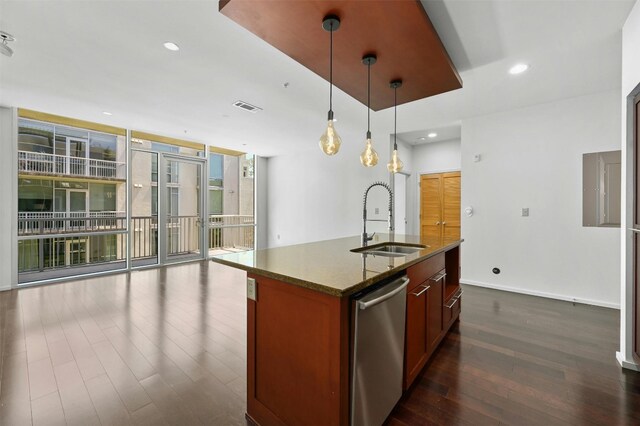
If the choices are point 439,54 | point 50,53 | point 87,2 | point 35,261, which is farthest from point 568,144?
point 35,261

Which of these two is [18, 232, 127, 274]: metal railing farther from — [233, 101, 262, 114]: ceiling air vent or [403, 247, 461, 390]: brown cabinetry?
[403, 247, 461, 390]: brown cabinetry

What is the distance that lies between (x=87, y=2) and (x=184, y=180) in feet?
15.0

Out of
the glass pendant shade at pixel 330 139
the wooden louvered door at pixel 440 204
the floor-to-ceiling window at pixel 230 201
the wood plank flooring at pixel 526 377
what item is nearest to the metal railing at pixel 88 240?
the floor-to-ceiling window at pixel 230 201

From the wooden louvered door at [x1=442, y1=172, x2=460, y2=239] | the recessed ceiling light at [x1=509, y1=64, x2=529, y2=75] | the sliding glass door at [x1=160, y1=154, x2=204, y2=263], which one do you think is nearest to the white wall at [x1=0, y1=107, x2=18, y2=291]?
the sliding glass door at [x1=160, y1=154, x2=204, y2=263]

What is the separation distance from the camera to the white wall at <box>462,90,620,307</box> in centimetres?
354

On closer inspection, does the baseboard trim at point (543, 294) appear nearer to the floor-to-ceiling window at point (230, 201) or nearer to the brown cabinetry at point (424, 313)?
the brown cabinetry at point (424, 313)

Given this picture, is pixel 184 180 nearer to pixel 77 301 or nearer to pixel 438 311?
pixel 77 301

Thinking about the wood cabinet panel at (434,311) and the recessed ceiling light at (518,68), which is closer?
the wood cabinet panel at (434,311)

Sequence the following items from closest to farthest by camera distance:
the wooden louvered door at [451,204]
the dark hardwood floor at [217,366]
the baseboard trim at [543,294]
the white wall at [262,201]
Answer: the dark hardwood floor at [217,366] < the baseboard trim at [543,294] < the wooden louvered door at [451,204] < the white wall at [262,201]

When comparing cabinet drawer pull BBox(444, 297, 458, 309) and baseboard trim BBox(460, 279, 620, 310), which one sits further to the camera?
baseboard trim BBox(460, 279, 620, 310)

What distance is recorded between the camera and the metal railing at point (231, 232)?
275 inches

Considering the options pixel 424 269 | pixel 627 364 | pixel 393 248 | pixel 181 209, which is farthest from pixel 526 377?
pixel 181 209

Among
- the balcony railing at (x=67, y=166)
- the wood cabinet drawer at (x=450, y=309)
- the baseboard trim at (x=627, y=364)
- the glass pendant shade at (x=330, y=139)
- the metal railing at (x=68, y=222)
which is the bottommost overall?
the baseboard trim at (x=627, y=364)

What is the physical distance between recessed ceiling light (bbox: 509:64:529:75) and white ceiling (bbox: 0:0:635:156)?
0.08m
